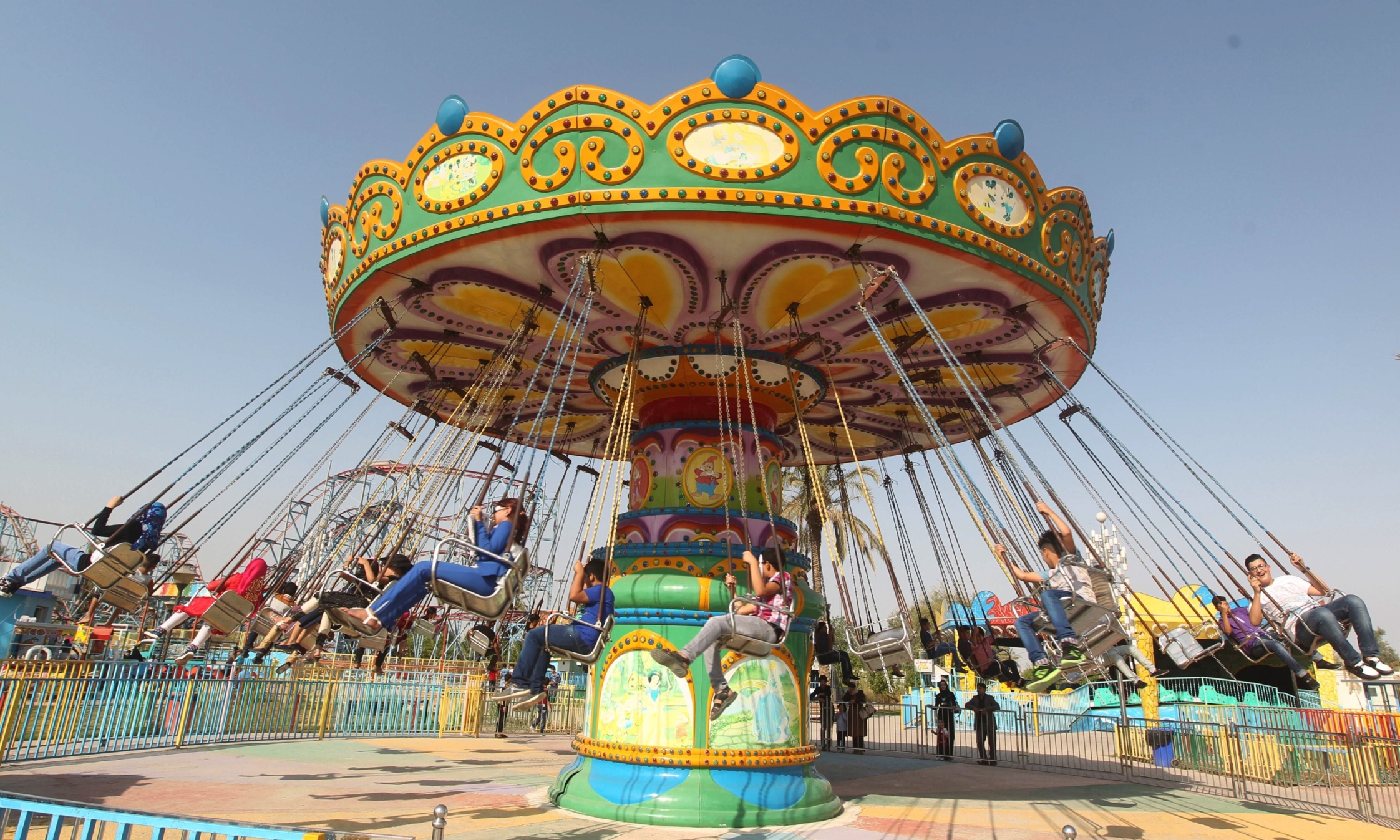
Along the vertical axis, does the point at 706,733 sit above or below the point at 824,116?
below

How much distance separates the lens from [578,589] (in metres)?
6.40

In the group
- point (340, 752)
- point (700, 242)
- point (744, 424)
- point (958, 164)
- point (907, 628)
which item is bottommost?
point (340, 752)

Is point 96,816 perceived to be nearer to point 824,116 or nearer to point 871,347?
point 824,116

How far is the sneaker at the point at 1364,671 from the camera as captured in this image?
6344mm

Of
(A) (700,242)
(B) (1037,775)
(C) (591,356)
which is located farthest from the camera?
(B) (1037,775)

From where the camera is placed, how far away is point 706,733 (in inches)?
290

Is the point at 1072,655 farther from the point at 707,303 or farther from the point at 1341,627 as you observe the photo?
the point at 707,303

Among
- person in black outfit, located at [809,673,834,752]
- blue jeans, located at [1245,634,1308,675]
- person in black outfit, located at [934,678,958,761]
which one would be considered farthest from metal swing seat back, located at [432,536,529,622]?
person in black outfit, located at [809,673,834,752]

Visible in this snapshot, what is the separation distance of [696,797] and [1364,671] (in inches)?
220

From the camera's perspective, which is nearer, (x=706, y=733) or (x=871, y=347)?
(x=706, y=733)

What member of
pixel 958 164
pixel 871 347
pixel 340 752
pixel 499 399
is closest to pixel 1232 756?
pixel 871 347

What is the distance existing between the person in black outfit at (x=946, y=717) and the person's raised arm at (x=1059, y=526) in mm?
8945

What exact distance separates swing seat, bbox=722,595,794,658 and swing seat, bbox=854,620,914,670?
5.23 ft

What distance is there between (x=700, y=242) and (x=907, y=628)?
3.89 meters
